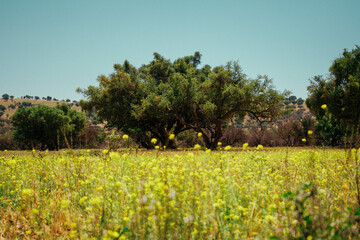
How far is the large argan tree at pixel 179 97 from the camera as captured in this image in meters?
22.3

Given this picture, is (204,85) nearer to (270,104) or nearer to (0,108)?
(270,104)

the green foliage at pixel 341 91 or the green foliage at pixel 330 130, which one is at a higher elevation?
the green foliage at pixel 341 91

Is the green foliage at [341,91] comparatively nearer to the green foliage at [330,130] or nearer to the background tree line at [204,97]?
the background tree line at [204,97]

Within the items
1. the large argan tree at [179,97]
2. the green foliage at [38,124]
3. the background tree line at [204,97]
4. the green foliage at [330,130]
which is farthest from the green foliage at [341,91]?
the green foliage at [38,124]

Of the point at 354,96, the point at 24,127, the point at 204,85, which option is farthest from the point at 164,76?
the point at 24,127

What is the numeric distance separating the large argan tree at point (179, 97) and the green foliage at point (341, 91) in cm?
454

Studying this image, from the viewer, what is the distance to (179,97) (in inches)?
864

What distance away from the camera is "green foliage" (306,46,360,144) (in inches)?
810

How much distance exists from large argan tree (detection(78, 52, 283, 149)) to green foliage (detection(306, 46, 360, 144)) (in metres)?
4.54

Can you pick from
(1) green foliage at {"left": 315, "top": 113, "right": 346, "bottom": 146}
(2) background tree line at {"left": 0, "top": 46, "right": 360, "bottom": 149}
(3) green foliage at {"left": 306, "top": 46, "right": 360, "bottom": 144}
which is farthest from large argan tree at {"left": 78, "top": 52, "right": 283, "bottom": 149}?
(1) green foliage at {"left": 315, "top": 113, "right": 346, "bottom": 146}

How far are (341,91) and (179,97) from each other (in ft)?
51.1

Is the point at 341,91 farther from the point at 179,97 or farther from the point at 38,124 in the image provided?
the point at 38,124

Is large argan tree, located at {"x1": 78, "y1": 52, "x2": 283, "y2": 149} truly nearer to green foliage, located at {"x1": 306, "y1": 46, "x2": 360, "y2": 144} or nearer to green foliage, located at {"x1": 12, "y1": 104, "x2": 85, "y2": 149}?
green foliage, located at {"x1": 306, "y1": 46, "x2": 360, "y2": 144}

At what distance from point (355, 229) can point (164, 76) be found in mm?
28245
